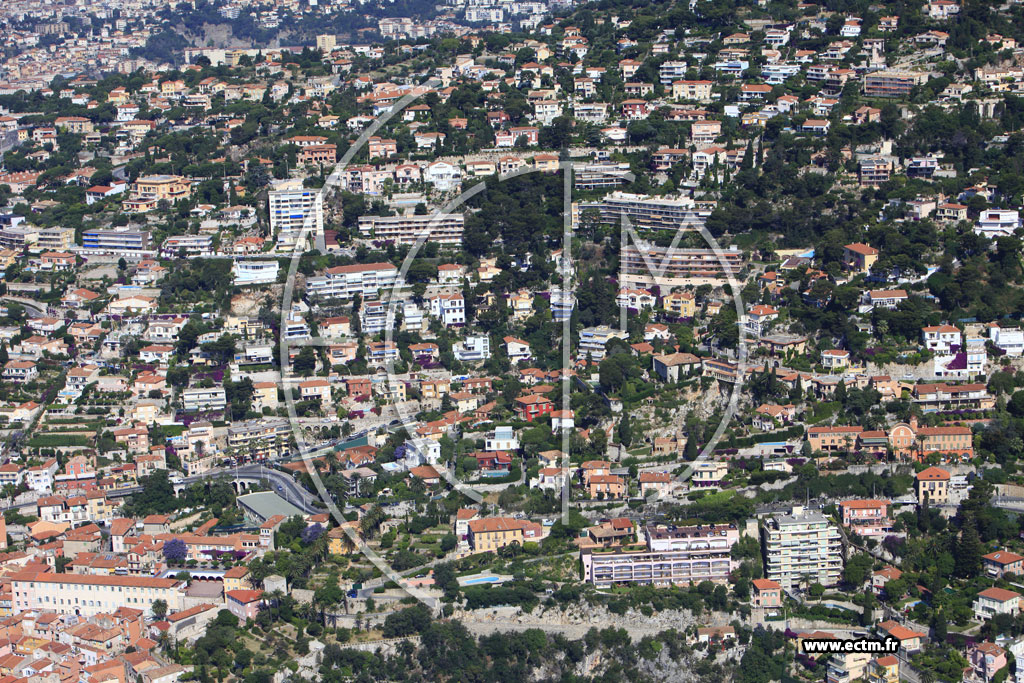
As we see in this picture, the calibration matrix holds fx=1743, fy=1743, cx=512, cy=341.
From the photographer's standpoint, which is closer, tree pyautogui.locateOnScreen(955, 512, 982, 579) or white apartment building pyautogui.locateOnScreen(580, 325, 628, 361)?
tree pyautogui.locateOnScreen(955, 512, 982, 579)

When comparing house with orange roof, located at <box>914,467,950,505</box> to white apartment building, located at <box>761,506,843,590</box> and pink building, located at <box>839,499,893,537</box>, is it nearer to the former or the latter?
pink building, located at <box>839,499,893,537</box>

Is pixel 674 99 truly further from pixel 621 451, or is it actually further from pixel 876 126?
pixel 621 451

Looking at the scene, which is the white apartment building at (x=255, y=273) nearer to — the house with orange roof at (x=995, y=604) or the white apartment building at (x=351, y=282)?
the white apartment building at (x=351, y=282)

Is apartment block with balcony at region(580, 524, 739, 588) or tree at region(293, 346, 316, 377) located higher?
tree at region(293, 346, 316, 377)

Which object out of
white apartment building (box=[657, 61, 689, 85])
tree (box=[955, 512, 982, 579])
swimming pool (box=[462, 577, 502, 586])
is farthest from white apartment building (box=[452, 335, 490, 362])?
white apartment building (box=[657, 61, 689, 85])

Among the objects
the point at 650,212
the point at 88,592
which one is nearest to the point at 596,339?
the point at 650,212

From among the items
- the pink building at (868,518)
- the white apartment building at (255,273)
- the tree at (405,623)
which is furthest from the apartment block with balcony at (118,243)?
the pink building at (868,518)

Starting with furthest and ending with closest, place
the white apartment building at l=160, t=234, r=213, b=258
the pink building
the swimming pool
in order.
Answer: the white apartment building at l=160, t=234, r=213, b=258, the pink building, the swimming pool
